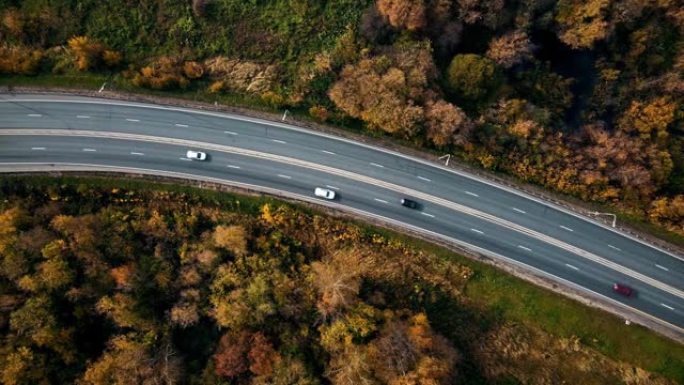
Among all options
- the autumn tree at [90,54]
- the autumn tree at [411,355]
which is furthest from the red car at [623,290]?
the autumn tree at [90,54]

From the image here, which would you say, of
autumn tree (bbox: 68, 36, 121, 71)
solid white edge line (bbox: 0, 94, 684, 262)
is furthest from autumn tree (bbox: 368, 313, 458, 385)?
autumn tree (bbox: 68, 36, 121, 71)

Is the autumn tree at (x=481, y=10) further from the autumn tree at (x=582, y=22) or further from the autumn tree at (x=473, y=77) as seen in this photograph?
the autumn tree at (x=582, y=22)

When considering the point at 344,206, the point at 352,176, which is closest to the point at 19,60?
the point at 352,176

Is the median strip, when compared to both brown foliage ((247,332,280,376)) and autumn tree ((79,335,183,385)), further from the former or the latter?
autumn tree ((79,335,183,385))

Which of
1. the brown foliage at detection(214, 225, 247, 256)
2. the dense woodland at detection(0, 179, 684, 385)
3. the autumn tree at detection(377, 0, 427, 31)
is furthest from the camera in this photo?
the autumn tree at detection(377, 0, 427, 31)

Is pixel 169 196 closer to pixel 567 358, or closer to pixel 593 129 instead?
pixel 567 358

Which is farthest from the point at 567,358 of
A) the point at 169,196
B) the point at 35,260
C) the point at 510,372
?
the point at 35,260

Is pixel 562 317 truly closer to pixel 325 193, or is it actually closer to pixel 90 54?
pixel 325 193
